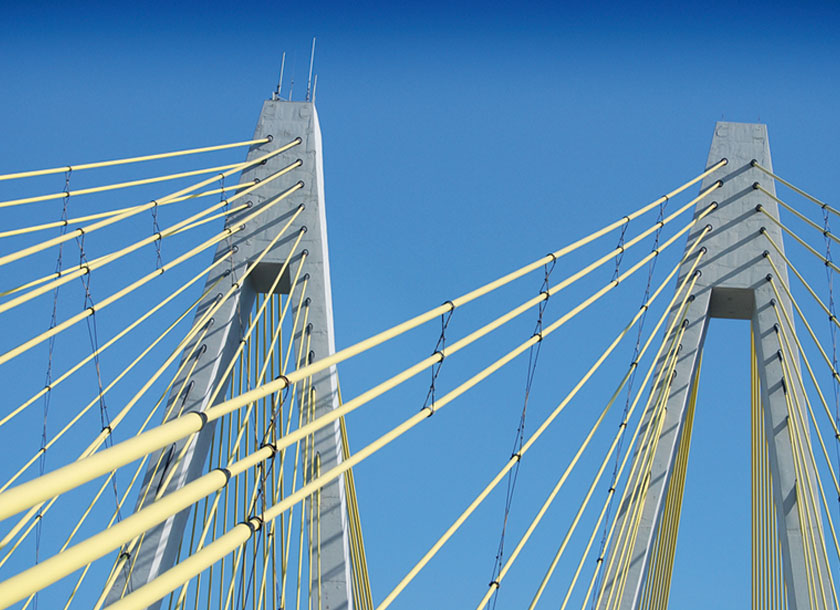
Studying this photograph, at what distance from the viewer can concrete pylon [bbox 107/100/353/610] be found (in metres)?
16.3

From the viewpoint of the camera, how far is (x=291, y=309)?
701 inches

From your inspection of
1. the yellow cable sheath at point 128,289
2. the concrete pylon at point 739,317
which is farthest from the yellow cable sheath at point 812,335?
the yellow cable sheath at point 128,289

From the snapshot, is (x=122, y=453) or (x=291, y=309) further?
(x=291, y=309)

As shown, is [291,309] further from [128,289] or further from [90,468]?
[90,468]

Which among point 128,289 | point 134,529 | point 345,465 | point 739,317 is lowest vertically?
point 134,529

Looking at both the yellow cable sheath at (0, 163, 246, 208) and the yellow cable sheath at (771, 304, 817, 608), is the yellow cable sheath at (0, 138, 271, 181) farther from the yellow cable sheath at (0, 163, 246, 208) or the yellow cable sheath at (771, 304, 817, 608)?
the yellow cable sheath at (771, 304, 817, 608)

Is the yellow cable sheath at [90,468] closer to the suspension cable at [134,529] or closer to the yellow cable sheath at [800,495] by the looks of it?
the suspension cable at [134,529]

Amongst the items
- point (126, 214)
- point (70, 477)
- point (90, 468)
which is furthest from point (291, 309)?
point (70, 477)

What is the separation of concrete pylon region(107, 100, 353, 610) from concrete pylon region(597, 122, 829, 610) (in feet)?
14.0

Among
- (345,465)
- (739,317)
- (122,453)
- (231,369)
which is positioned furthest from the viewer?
(739,317)

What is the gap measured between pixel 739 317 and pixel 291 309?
7.72m

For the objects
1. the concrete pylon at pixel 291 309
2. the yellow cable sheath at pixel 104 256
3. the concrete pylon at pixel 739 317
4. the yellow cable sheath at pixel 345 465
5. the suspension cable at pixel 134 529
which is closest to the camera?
the suspension cable at pixel 134 529

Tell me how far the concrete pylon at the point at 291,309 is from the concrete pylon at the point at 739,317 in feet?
14.0

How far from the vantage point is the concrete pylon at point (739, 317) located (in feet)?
52.4
